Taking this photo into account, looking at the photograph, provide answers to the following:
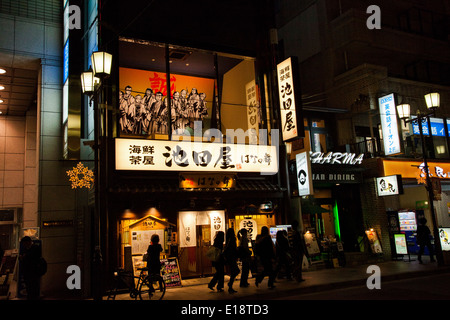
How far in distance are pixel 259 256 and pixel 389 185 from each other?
901 centimetres

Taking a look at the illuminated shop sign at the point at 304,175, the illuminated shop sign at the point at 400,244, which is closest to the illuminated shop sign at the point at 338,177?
the illuminated shop sign at the point at 304,175

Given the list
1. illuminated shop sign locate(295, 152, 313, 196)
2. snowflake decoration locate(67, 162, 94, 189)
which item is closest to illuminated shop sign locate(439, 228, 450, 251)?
illuminated shop sign locate(295, 152, 313, 196)

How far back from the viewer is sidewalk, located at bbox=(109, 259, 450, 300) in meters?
11.9

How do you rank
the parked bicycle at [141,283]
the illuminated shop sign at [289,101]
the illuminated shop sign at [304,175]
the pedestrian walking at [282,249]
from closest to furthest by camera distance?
the parked bicycle at [141,283]
the pedestrian walking at [282,249]
the illuminated shop sign at [304,175]
the illuminated shop sign at [289,101]

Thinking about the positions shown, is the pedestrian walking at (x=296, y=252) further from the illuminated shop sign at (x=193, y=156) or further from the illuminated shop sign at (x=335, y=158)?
the illuminated shop sign at (x=335, y=158)

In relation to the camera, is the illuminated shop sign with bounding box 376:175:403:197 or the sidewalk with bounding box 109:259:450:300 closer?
the sidewalk with bounding box 109:259:450:300

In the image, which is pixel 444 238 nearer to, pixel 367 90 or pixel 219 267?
pixel 367 90

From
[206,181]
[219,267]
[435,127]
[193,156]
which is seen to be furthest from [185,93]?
[435,127]

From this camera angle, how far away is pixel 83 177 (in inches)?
607

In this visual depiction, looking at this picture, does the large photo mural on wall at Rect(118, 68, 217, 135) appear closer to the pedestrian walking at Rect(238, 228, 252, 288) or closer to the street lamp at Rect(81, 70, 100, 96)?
the street lamp at Rect(81, 70, 100, 96)

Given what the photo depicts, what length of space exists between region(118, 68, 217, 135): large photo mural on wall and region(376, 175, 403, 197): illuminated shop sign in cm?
918

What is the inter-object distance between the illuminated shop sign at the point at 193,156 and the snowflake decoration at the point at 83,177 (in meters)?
1.68

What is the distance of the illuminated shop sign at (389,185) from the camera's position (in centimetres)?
1831
